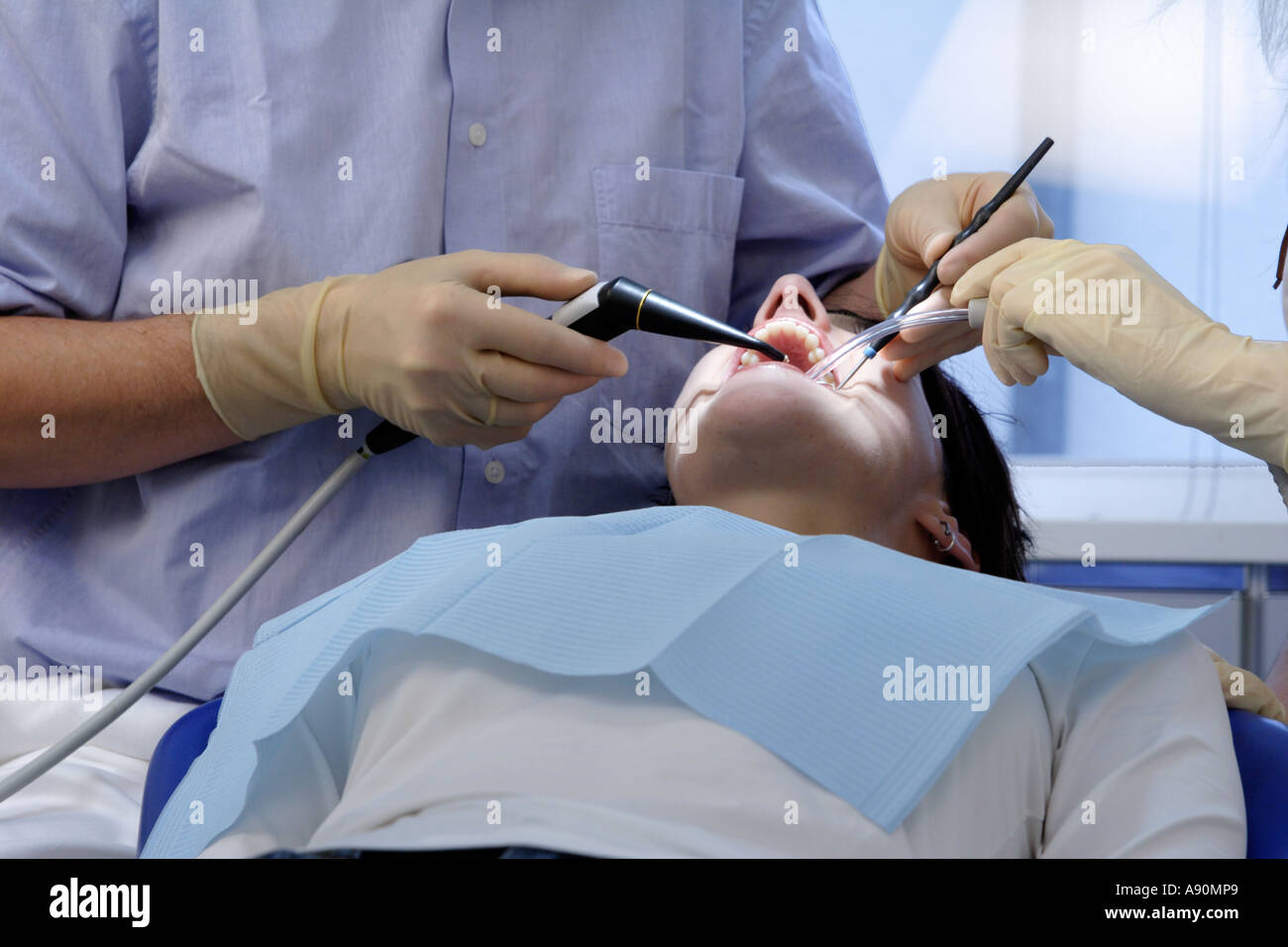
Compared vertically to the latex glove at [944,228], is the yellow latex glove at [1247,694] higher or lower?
lower

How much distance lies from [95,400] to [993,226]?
1097mm

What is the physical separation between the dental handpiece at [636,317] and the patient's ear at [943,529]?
30 centimetres

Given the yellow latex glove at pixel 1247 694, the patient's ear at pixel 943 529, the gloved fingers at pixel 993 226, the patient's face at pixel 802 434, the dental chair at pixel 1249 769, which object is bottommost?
the dental chair at pixel 1249 769

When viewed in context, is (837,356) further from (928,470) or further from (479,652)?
(479,652)

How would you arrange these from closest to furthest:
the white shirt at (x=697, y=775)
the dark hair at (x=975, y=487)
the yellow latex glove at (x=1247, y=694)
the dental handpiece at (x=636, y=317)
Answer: the white shirt at (x=697, y=775) < the yellow latex glove at (x=1247, y=694) < the dental handpiece at (x=636, y=317) < the dark hair at (x=975, y=487)

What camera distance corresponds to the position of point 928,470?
1.33 m

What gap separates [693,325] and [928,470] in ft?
1.40

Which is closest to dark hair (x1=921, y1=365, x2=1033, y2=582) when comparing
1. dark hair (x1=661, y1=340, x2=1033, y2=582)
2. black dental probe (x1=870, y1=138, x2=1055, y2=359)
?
dark hair (x1=661, y1=340, x2=1033, y2=582)

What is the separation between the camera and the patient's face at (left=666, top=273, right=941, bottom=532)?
1.18m

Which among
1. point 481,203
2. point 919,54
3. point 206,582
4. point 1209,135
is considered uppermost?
point 919,54

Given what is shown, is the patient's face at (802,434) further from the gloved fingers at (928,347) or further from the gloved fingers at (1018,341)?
the gloved fingers at (1018,341)

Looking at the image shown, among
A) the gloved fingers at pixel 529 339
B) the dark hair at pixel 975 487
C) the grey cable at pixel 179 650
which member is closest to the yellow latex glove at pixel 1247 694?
the dark hair at pixel 975 487

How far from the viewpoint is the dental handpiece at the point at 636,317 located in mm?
1092

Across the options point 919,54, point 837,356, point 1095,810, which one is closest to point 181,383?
point 837,356
